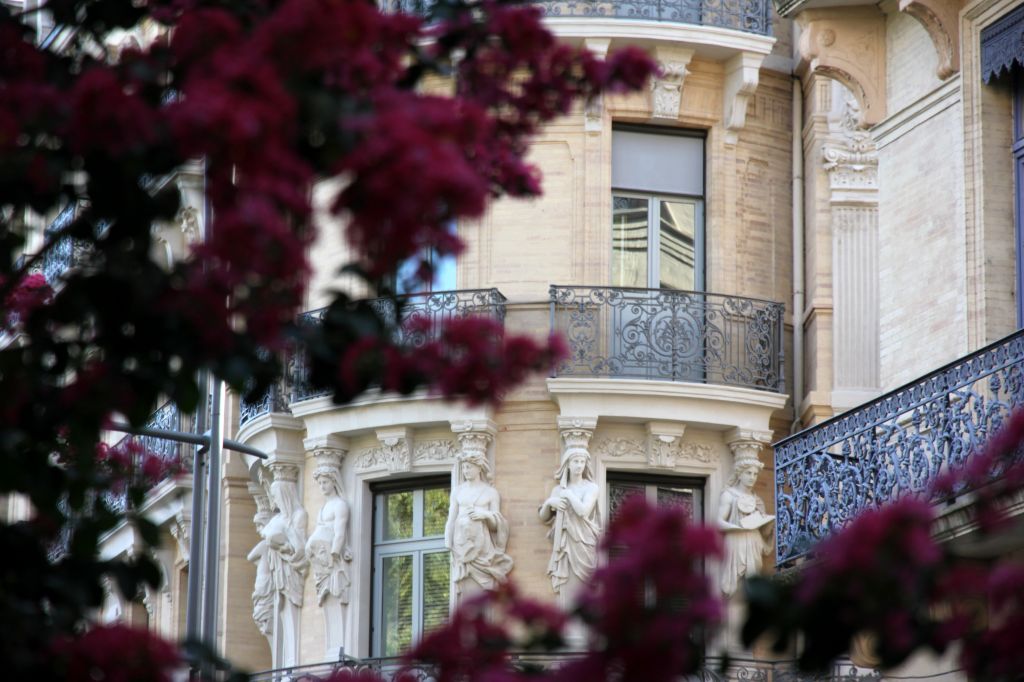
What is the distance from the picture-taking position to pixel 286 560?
2475cm

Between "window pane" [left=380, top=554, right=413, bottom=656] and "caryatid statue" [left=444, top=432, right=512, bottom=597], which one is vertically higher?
"caryatid statue" [left=444, top=432, right=512, bottom=597]

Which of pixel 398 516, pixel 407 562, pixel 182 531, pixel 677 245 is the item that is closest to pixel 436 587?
pixel 407 562

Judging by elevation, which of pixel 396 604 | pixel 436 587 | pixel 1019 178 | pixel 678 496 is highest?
pixel 1019 178

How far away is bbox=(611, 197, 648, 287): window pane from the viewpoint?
24516mm

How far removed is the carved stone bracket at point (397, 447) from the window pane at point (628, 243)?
2.75 metres

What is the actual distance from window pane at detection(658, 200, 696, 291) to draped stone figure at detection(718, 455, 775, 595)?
6.93ft

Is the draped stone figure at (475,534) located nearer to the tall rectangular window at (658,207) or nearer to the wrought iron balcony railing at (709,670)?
the wrought iron balcony railing at (709,670)

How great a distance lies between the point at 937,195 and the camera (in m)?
18.4

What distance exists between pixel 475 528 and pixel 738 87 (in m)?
5.39

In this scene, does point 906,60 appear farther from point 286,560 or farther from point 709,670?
point 286,560

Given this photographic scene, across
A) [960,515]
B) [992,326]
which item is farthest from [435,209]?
[992,326]

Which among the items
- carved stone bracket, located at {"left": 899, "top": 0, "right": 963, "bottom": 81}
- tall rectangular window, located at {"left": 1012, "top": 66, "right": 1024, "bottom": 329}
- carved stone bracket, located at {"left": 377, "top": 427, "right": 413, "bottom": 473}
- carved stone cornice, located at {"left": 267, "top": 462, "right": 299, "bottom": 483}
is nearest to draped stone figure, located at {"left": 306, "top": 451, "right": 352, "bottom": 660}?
carved stone cornice, located at {"left": 267, "top": 462, "right": 299, "bottom": 483}

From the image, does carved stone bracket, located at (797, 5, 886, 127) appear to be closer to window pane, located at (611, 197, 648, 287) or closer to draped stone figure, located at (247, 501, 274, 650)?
window pane, located at (611, 197, 648, 287)

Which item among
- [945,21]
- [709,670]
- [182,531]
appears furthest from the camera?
[182,531]
